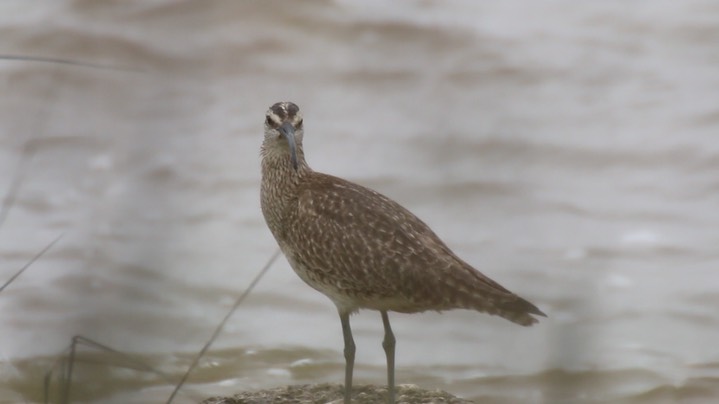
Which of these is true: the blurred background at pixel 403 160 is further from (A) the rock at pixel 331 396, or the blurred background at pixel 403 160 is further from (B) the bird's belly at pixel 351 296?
(B) the bird's belly at pixel 351 296

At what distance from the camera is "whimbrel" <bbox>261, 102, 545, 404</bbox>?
5.88m


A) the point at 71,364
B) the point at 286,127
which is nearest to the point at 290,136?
the point at 286,127

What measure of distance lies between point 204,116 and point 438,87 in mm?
2198

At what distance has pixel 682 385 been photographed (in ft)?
28.8

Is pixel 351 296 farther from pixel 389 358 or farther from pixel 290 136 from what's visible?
pixel 290 136

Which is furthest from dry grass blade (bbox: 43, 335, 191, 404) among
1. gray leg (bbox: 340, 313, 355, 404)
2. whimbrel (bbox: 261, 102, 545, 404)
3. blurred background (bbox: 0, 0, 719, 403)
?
gray leg (bbox: 340, 313, 355, 404)

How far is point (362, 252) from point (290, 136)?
0.80 metres

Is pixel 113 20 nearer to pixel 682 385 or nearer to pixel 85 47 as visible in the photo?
pixel 85 47

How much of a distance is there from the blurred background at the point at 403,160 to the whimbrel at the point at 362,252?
583 millimetres

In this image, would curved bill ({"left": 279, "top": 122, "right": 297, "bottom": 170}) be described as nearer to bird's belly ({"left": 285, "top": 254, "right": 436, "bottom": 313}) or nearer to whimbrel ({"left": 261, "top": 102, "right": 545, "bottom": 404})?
whimbrel ({"left": 261, "top": 102, "right": 545, "bottom": 404})

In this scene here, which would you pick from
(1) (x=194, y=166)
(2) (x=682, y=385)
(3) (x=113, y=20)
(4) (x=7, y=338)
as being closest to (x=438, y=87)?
(1) (x=194, y=166)

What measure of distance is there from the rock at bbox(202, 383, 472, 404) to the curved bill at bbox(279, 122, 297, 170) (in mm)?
1075

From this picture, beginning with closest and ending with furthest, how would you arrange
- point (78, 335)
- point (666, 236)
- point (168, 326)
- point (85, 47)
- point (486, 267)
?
point (78, 335), point (168, 326), point (486, 267), point (666, 236), point (85, 47)

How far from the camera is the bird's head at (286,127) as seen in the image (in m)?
6.62
